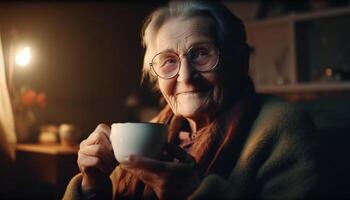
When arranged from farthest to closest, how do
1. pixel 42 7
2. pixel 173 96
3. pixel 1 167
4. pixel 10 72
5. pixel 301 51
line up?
pixel 301 51
pixel 42 7
pixel 10 72
pixel 1 167
pixel 173 96

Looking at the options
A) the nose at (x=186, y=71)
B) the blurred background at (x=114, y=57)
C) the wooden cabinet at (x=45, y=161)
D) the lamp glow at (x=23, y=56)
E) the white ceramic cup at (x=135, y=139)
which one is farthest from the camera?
the blurred background at (x=114, y=57)

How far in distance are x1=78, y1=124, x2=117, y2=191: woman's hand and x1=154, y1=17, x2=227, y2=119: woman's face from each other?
15 cm

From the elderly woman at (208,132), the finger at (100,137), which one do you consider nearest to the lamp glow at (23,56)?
the elderly woman at (208,132)

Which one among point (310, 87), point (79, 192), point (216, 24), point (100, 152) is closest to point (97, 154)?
point (100, 152)

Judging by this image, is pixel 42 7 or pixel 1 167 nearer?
pixel 1 167

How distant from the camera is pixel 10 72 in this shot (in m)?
1.29

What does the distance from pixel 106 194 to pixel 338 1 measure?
159 cm

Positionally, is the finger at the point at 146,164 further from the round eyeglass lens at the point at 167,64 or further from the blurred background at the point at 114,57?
the blurred background at the point at 114,57

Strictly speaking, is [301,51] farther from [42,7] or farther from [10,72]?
[10,72]

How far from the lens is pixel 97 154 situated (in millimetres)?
747

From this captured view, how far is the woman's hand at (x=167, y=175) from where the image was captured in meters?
0.68

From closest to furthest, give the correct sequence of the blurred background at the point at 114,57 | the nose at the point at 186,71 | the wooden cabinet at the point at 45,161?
the nose at the point at 186,71, the wooden cabinet at the point at 45,161, the blurred background at the point at 114,57

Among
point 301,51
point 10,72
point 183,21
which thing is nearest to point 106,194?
point 183,21

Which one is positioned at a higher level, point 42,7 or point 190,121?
point 42,7
